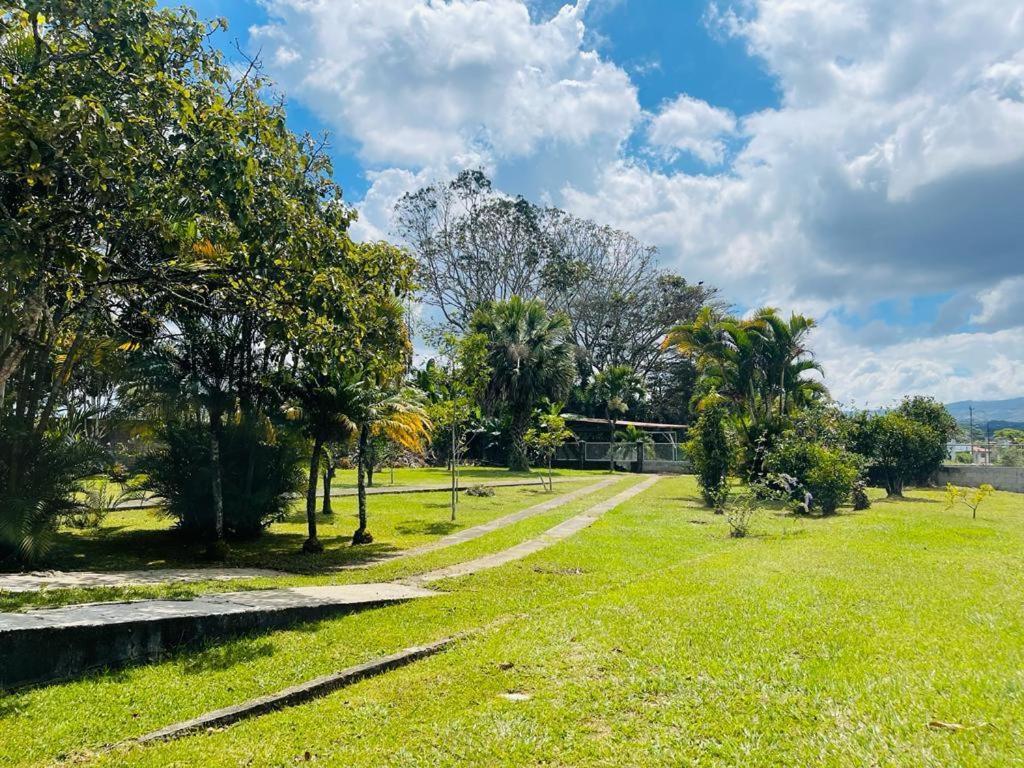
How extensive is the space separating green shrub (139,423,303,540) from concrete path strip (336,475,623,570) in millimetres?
3104

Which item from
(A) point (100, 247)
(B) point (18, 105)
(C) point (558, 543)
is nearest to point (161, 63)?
(B) point (18, 105)

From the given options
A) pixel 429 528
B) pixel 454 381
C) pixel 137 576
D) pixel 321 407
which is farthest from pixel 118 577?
pixel 454 381

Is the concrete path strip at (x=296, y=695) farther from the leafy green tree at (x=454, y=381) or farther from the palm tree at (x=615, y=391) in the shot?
the palm tree at (x=615, y=391)

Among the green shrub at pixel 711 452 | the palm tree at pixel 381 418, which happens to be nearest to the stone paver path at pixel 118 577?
the palm tree at pixel 381 418

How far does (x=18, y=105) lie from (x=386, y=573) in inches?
281

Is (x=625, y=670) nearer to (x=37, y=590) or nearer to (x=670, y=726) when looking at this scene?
(x=670, y=726)

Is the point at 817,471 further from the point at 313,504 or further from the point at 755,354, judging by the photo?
the point at 313,504

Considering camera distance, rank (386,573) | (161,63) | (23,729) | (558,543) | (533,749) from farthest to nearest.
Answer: (558,543)
(386,573)
(161,63)
(23,729)
(533,749)

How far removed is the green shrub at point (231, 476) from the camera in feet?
41.7

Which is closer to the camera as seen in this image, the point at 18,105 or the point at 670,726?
the point at 670,726

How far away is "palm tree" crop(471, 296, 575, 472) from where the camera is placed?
1401 inches

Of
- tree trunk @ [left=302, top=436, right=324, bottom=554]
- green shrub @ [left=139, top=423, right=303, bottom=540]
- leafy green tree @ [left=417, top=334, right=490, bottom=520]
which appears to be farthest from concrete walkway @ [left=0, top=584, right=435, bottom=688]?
leafy green tree @ [left=417, top=334, right=490, bottom=520]

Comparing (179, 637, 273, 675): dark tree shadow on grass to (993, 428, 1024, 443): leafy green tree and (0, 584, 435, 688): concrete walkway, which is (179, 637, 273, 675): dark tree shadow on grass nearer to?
(0, 584, 435, 688): concrete walkway

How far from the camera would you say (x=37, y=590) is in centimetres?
811
